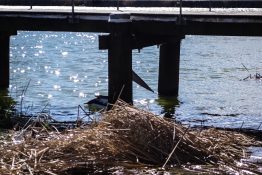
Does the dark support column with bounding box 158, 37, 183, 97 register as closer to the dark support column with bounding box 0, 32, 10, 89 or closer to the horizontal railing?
the dark support column with bounding box 0, 32, 10, 89

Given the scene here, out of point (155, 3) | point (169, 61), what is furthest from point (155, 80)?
point (169, 61)

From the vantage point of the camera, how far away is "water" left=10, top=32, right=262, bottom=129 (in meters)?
19.9

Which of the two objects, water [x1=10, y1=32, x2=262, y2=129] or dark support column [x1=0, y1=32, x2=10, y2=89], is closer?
water [x1=10, y1=32, x2=262, y2=129]

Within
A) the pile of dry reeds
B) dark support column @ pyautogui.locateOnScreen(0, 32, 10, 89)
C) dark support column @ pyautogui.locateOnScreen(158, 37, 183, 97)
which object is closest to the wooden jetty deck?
dark support column @ pyautogui.locateOnScreen(158, 37, 183, 97)

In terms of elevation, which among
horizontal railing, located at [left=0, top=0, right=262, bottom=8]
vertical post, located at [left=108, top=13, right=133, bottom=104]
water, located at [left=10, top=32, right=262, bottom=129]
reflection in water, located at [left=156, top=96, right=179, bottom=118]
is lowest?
water, located at [left=10, top=32, right=262, bottom=129]

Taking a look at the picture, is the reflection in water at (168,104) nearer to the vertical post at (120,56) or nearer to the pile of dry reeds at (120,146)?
the vertical post at (120,56)

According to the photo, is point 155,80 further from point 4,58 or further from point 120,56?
point 120,56

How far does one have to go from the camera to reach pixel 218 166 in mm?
10969

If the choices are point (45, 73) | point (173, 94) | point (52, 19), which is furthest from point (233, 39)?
point (52, 19)

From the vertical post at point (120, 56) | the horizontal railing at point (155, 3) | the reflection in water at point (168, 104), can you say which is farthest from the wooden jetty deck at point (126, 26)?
the horizontal railing at point (155, 3)

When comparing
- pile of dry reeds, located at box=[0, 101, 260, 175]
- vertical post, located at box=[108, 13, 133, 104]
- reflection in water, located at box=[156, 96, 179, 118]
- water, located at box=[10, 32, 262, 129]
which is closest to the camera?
pile of dry reeds, located at box=[0, 101, 260, 175]

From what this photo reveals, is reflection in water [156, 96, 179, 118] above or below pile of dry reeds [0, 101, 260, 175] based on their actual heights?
below

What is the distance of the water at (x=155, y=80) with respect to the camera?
19.9 metres

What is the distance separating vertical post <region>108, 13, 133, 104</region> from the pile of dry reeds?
18.5ft
